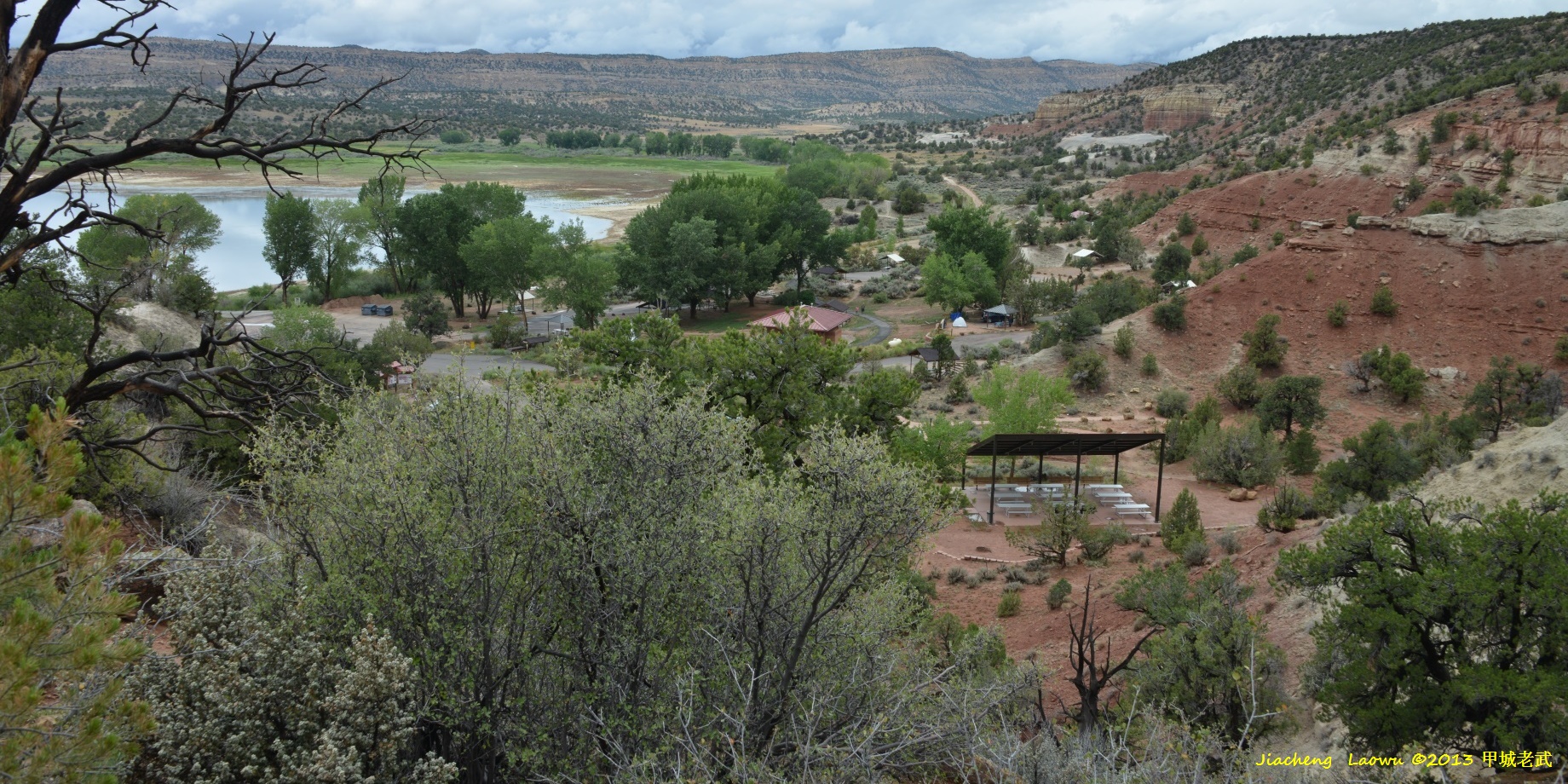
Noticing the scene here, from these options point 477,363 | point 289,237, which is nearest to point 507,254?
point 477,363

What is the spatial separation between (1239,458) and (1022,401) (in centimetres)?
577

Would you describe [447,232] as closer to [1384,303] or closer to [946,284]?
[946,284]

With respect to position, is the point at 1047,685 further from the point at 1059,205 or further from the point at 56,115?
the point at 1059,205

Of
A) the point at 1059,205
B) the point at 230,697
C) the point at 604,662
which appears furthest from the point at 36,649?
the point at 1059,205

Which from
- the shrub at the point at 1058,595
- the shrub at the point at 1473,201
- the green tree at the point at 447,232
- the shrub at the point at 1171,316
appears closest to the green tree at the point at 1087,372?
the shrub at the point at 1171,316

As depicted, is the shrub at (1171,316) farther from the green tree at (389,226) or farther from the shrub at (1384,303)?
the green tree at (389,226)

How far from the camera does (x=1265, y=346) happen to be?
3403 centimetres

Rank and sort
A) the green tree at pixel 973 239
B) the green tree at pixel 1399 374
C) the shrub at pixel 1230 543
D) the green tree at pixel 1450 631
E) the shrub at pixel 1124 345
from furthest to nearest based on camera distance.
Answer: the green tree at pixel 973 239, the shrub at pixel 1124 345, the green tree at pixel 1399 374, the shrub at pixel 1230 543, the green tree at pixel 1450 631

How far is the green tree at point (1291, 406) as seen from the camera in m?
28.7

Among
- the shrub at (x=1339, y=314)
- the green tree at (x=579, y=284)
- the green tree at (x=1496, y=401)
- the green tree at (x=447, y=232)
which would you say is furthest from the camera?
the green tree at (x=447, y=232)

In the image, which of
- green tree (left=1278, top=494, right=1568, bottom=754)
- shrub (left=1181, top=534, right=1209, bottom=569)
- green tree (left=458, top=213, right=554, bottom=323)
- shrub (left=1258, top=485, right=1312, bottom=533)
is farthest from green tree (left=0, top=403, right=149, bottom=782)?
green tree (left=458, top=213, right=554, bottom=323)

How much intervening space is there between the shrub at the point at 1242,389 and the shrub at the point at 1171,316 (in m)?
4.06

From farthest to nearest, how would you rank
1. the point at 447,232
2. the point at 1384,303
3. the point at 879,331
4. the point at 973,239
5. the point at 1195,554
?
the point at 973,239
the point at 447,232
the point at 879,331
the point at 1384,303
the point at 1195,554

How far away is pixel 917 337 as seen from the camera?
46812 mm
